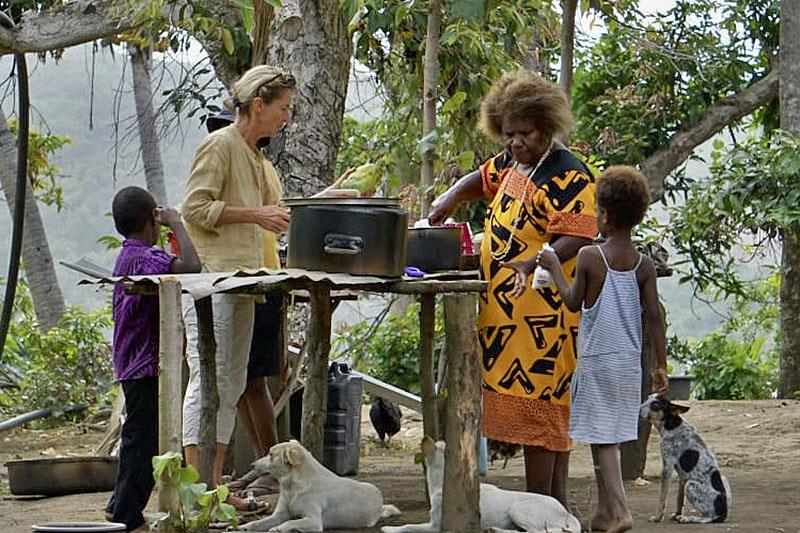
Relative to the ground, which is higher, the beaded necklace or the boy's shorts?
the beaded necklace

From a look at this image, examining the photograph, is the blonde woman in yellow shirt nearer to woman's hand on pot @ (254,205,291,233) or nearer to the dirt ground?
woman's hand on pot @ (254,205,291,233)

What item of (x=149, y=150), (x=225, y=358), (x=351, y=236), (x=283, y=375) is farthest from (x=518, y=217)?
(x=149, y=150)

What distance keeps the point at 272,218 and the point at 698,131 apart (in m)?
9.47

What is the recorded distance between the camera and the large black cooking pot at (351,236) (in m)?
4.78

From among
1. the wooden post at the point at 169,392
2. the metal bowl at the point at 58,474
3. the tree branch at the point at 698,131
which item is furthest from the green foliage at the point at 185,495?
the tree branch at the point at 698,131

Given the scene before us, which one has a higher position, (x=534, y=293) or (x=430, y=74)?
(x=430, y=74)

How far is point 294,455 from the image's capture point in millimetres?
5215

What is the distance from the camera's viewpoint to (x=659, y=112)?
13.9 metres

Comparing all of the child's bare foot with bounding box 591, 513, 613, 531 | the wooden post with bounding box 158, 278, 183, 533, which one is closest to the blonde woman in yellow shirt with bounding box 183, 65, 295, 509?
the wooden post with bounding box 158, 278, 183, 533

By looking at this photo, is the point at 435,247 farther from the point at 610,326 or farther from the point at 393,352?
the point at 393,352

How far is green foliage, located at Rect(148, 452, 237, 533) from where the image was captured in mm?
4559

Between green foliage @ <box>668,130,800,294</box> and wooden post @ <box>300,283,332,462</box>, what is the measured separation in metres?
5.23

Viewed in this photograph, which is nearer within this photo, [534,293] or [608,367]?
[608,367]

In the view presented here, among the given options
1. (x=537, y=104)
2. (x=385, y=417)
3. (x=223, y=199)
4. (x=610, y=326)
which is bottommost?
(x=385, y=417)
